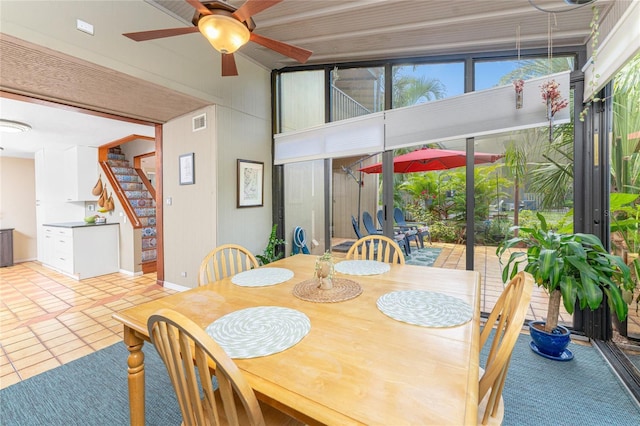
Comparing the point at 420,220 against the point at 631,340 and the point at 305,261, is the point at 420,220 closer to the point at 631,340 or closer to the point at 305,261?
the point at 305,261

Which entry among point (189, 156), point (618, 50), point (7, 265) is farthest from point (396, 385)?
point (7, 265)

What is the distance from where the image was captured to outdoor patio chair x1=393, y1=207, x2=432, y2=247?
3321 mm

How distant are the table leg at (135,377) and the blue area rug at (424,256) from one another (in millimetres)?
3044

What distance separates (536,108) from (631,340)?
203cm

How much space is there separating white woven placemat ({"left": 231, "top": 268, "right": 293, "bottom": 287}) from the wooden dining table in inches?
5.6

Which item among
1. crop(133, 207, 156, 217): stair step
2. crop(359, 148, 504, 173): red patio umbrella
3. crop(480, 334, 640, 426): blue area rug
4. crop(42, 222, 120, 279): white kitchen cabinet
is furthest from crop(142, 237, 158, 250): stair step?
crop(480, 334, 640, 426): blue area rug

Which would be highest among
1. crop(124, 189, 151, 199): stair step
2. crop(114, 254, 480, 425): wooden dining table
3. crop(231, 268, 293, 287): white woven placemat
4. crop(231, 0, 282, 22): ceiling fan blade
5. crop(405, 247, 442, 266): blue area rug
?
crop(231, 0, 282, 22): ceiling fan blade

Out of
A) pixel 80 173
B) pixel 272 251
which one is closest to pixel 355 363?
pixel 272 251

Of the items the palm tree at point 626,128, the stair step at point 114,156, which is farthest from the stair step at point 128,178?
the palm tree at point 626,128

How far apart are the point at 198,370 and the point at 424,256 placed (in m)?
3.20

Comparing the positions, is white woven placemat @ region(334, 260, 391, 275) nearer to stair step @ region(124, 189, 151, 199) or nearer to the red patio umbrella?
the red patio umbrella

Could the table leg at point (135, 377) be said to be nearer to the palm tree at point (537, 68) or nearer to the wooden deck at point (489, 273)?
the wooden deck at point (489, 273)

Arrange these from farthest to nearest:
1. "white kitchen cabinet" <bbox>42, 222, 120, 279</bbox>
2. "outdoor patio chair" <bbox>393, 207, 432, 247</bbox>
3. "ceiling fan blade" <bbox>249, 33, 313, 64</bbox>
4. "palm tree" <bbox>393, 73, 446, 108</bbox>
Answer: "white kitchen cabinet" <bbox>42, 222, 120, 279</bbox>, "outdoor patio chair" <bbox>393, 207, 432, 247</bbox>, "palm tree" <bbox>393, 73, 446, 108</bbox>, "ceiling fan blade" <bbox>249, 33, 313, 64</bbox>

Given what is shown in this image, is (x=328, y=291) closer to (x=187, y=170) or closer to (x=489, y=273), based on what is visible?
(x=489, y=273)
